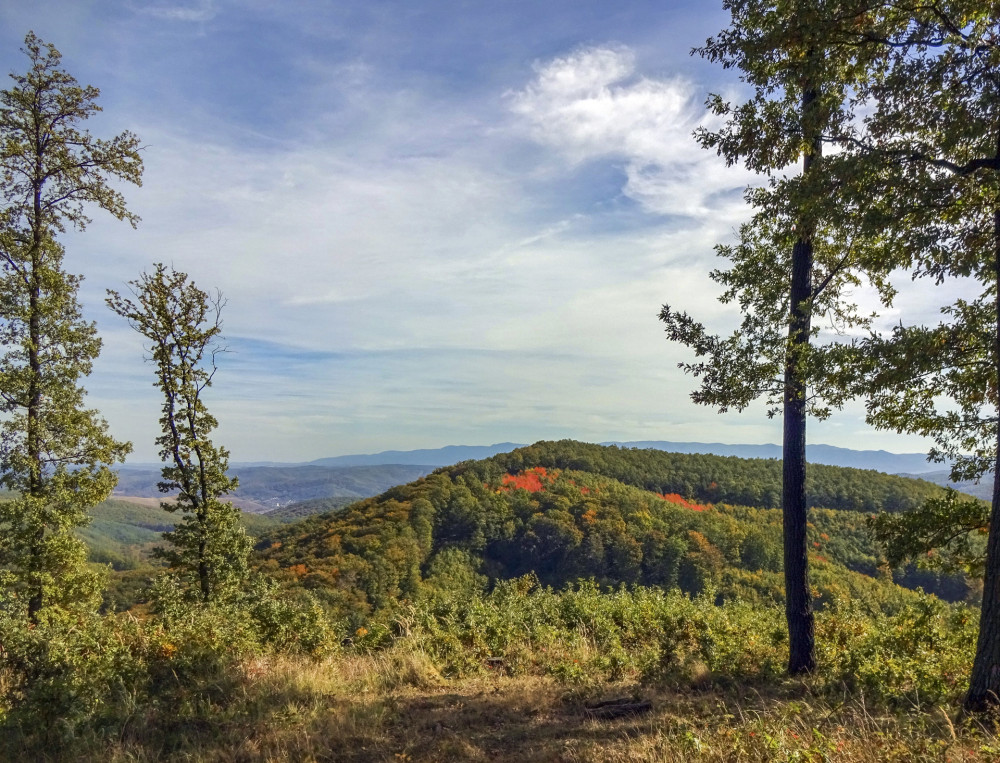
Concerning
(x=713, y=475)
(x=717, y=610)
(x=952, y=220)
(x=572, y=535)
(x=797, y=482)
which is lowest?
(x=572, y=535)

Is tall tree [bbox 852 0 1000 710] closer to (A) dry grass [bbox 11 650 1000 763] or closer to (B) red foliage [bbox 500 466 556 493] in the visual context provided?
(A) dry grass [bbox 11 650 1000 763]

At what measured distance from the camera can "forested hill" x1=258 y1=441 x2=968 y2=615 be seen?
5431 cm

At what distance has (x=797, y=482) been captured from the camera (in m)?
7.25

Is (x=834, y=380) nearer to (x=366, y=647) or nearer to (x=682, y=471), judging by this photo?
(x=366, y=647)

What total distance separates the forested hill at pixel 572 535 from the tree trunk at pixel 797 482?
4065 centimetres

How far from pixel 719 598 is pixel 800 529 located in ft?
221

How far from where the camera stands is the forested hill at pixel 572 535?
5431 centimetres

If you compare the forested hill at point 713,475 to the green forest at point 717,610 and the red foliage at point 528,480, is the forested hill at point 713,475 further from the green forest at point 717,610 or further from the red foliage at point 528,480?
the green forest at point 717,610

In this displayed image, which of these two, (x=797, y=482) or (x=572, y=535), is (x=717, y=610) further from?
(x=572, y=535)

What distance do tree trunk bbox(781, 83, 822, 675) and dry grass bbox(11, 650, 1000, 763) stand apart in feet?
2.21

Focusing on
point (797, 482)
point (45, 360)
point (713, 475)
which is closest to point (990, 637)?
point (797, 482)

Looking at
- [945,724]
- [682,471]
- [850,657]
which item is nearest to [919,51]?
[945,724]

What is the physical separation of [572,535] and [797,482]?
223 feet

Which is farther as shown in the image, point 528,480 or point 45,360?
point 528,480
